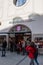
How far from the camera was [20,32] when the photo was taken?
31.5 metres

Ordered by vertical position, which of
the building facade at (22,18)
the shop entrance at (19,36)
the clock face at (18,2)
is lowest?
the shop entrance at (19,36)

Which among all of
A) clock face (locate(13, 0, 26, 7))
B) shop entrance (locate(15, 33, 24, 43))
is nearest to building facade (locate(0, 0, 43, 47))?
clock face (locate(13, 0, 26, 7))

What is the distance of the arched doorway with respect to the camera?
103 feet

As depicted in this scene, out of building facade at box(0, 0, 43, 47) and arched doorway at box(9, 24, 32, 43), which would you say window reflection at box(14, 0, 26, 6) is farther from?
arched doorway at box(9, 24, 32, 43)

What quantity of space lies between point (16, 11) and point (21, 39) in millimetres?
3962

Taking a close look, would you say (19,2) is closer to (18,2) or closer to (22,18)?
(18,2)

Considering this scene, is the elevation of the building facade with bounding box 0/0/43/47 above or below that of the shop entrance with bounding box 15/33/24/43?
above

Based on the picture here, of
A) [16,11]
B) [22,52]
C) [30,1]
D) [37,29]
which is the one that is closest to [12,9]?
[16,11]

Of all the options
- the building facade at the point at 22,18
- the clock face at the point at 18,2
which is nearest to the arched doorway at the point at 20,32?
the building facade at the point at 22,18

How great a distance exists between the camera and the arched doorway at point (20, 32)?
103 ft

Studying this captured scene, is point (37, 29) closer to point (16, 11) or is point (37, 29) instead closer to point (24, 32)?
point (24, 32)

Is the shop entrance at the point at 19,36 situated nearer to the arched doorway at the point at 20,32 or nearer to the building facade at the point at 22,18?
the arched doorway at the point at 20,32

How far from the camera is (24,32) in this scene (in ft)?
103

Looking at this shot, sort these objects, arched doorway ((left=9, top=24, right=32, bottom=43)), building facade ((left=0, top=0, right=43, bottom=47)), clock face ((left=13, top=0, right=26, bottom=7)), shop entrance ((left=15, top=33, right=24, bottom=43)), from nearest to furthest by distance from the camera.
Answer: building facade ((left=0, top=0, right=43, bottom=47)), arched doorway ((left=9, top=24, right=32, bottom=43)), clock face ((left=13, top=0, right=26, bottom=7)), shop entrance ((left=15, top=33, right=24, bottom=43))
